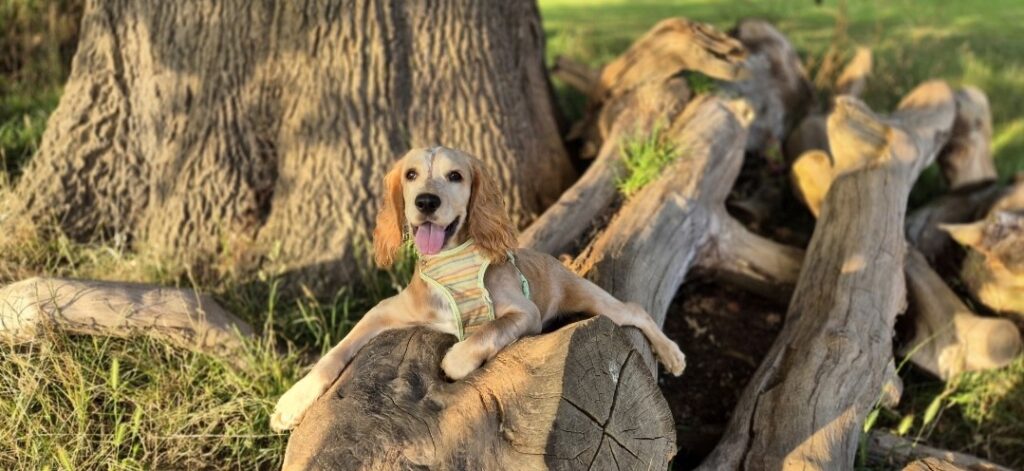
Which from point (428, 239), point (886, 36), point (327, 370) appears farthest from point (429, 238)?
point (886, 36)

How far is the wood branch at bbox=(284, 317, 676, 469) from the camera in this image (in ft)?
7.52

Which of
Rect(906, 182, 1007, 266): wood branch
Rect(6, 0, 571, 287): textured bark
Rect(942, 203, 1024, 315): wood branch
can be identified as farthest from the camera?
Rect(906, 182, 1007, 266): wood branch

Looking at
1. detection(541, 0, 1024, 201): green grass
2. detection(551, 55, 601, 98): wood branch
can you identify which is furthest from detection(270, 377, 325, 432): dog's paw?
detection(541, 0, 1024, 201): green grass

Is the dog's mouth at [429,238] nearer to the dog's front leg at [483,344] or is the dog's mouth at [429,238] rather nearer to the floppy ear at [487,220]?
the floppy ear at [487,220]

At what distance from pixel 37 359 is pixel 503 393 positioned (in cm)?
211

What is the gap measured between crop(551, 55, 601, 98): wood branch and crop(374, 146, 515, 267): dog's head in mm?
3357

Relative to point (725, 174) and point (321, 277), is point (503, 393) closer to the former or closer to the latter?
point (321, 277)

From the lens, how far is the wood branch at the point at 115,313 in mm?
3166

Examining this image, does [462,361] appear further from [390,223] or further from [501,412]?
[390,223]

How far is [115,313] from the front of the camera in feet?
10.7

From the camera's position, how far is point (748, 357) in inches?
167

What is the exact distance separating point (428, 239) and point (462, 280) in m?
0.21

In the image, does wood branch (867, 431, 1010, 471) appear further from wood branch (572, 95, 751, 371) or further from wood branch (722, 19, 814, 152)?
wood branch (722, 19, 814, 152)

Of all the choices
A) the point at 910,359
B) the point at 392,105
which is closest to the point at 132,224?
the point at 392,105
